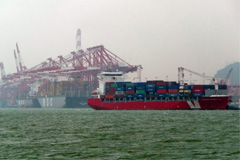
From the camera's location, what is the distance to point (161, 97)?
98000 millimetres

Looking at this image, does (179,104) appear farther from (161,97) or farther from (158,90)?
(158,90)

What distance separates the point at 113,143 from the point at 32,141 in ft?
20.4

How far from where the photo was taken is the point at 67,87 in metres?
175

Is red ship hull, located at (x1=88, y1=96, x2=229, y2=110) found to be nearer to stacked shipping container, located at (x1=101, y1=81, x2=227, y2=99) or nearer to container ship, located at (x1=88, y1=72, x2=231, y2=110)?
container ship, located at (x1=88, y1=72, x2=231, y2=110)

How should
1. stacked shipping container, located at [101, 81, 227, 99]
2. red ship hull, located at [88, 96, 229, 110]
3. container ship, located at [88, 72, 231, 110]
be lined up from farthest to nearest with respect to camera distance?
stacked shipping container, located at [101, 81, 227, 99] → container ship, located at [88, 72, 231, 110] → red ship hull, located at [88, 96, 229, 110]

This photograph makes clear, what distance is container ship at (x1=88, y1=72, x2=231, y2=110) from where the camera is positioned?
92438mm

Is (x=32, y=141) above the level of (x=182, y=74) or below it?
below

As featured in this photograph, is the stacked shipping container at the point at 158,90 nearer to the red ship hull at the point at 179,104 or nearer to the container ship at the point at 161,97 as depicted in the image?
the container ship at the point at 161,97

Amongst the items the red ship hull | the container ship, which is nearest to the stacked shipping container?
the container ship

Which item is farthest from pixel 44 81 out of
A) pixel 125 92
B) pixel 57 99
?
pixel 125 92

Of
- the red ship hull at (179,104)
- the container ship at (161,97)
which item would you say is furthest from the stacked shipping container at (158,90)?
the red ship hull at (179,104)

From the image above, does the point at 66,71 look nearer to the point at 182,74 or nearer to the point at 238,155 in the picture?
the point at 182,74

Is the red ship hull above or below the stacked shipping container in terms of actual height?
below

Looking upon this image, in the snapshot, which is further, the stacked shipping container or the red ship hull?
the stacked shipping container
